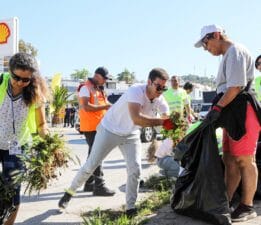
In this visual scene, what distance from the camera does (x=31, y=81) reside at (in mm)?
3727

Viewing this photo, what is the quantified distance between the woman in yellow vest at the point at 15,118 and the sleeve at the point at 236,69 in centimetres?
178

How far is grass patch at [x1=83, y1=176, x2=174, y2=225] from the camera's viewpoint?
4237 millimetres

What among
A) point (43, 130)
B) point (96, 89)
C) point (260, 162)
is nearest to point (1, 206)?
point (43, 130)

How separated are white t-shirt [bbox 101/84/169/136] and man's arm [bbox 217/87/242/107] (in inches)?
35.7

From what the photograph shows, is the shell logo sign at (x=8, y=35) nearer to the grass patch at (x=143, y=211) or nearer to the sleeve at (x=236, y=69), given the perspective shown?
the grass patch at (x=143, y=211)

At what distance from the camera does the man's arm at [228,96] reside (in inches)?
172

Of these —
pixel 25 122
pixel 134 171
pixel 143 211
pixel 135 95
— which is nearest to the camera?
pixel 25 122

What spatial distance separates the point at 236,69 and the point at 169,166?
8.46ft

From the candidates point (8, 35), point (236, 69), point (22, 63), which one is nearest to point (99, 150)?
point (236, 69)

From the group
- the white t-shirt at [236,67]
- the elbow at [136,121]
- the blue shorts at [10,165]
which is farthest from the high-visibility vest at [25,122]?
the white t-shirt at [236,67]

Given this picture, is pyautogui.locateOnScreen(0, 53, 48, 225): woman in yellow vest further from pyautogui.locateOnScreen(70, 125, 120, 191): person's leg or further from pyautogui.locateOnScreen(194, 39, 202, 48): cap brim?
pyautogui.locateOnScreen(194, 39, 202, 48): cap brim

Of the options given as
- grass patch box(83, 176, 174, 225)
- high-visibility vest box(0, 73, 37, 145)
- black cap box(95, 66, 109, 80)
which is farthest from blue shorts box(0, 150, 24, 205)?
black cap box(95, 66, 109, 80)

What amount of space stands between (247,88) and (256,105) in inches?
7.8

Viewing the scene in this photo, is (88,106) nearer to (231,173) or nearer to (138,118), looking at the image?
(138,118)
